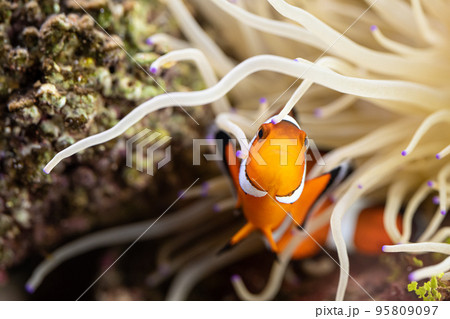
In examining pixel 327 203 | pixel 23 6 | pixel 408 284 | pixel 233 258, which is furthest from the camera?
pixel 233 258

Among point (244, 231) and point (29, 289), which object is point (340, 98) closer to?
point (244, 231)

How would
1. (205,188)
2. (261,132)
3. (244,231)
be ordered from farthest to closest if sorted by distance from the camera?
(205,188), (244,231), (261,132)

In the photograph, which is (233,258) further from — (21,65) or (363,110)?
(21,65)

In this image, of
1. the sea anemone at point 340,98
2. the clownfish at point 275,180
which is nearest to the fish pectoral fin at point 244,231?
the clownfish at point 275,180

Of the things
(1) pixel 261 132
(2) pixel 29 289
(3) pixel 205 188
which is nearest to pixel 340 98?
(3) pixel 205 188

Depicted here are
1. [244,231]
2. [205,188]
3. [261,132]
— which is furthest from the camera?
[205,188]

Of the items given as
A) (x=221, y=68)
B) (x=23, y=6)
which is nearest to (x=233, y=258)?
(x=221, y=68)

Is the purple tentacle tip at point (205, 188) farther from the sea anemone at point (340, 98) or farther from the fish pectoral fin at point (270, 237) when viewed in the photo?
the fish pectoral fin at point (270, 237)
